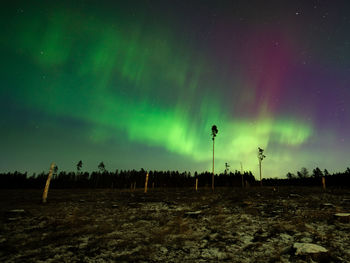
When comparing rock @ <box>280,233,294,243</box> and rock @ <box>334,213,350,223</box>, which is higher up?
rock @ <box>334,213,350,223</box>

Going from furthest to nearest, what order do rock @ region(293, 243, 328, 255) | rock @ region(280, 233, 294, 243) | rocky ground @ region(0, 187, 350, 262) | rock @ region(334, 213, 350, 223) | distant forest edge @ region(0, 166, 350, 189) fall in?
distant forest edge @ region(0, 166, 350, 189), rock @ region(334, 213, 350, 223), rock @ region(280, 233, 294, 243), rocky ground @ region(0, 187, 350, 262), rock @ region(293, 243, 328, 255)

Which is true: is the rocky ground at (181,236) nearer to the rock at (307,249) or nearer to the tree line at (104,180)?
the rock at (307,249)

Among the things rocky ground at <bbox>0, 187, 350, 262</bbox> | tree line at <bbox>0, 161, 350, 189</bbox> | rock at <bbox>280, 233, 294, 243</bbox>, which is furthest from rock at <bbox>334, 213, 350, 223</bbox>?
tree line at <bbox>0, 161, 350, 189</bbox>

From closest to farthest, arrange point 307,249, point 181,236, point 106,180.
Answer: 1. point 307,249
2. point 181,236
3. point 106,180

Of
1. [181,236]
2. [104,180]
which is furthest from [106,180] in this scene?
[181,236]

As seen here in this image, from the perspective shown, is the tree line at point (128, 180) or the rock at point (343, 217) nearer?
the rock at point (343, 217)

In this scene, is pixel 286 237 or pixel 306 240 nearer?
pixel 306 240

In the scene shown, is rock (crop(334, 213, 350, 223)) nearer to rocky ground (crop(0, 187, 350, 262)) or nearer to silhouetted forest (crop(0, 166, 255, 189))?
rocky ground (crop(0, 187, 350, 262))

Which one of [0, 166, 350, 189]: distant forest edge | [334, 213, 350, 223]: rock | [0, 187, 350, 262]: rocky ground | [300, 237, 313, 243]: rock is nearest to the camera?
[0, 187, 350, 262]: rocky ground

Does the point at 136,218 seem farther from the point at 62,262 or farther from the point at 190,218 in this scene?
the point at 62,262

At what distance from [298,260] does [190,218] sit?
7285 millimetres

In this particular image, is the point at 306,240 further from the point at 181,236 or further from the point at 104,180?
the point at 104,180

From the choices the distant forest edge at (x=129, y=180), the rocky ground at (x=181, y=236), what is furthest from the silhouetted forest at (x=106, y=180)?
the rocky ground at (x=181, y=236)

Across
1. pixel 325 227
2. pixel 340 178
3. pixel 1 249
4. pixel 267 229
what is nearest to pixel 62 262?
pixel 1 249
